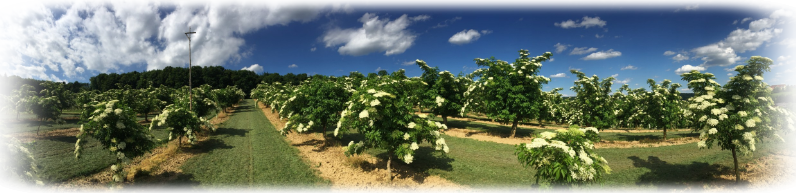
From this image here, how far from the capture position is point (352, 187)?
42.9 feet

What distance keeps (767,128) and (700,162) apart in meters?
7.52

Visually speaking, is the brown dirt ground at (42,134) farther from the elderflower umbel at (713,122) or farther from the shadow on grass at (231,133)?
the elderflower umbel at (713,122)

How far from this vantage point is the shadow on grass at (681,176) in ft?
40.6

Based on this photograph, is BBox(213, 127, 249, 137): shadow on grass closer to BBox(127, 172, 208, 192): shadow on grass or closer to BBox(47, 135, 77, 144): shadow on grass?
BBox(47, 135, 77, 144): shadow on grass

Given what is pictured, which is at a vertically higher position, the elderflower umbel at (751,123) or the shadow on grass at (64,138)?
the elderflower umbel at (751,123)

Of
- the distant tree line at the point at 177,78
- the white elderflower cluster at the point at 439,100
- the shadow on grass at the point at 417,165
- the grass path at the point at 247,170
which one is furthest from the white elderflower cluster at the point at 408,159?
the distant tree line at the point at 177,78

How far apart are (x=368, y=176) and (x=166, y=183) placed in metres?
9.99

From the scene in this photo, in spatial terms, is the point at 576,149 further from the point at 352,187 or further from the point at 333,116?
the point at 333,116

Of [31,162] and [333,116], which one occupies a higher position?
[333,116]

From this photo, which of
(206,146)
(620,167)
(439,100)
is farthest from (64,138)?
(620,167)

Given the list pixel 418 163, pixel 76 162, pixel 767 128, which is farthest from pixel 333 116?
pixel 767 128

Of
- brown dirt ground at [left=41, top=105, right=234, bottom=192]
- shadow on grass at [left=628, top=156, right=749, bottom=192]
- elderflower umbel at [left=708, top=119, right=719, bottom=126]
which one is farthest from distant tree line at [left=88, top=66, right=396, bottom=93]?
elderflower umbel at [left=708, top=119, right=719, bottom=126]

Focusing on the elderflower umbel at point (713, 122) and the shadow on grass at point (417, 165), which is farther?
the shadow on grass at point (417, 165)

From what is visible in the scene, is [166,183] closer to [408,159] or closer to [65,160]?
[65,160]
